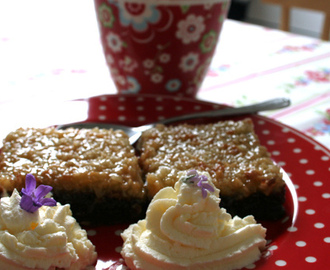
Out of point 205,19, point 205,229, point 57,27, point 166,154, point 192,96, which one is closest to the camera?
point 205,229

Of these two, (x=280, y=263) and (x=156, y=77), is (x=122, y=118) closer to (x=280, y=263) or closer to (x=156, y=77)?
(x=156, y=77)

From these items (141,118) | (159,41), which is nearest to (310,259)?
(141,118)

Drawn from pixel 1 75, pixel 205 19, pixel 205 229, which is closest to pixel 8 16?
pixel 1 75

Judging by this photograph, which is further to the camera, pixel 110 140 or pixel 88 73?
pixel 88 73

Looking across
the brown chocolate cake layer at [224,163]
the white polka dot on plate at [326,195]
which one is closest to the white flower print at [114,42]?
the brown chocolate cake layer at [224,163]

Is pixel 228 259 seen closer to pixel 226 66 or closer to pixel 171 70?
pixel 171 70

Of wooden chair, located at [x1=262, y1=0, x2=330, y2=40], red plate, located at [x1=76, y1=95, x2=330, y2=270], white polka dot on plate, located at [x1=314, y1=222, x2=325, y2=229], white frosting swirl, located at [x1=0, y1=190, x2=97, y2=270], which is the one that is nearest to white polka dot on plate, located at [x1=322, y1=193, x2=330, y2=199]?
red plate, located at [x1=76, y1=95, x2=330, y2=270]

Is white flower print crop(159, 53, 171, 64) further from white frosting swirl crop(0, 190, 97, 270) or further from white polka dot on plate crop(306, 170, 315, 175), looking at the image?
white frosting swirl crop(0, 190, 97, 270)
